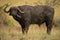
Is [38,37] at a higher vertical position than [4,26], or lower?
higher

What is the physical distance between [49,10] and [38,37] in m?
2.66

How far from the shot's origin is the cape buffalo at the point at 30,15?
1508cm

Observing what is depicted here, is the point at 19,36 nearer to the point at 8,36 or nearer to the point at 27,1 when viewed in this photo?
the point at 8,36

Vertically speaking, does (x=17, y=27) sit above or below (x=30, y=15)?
below

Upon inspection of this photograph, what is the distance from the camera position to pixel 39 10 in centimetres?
1559

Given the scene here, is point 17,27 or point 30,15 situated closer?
point 30,15

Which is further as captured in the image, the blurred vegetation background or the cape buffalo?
the cape buffalo

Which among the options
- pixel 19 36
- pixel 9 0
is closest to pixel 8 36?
pixel 19 36

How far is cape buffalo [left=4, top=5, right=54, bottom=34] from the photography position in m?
15.1

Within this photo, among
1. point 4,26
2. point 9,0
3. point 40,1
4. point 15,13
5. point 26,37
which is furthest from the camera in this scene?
point 40,1

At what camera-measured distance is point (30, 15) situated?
Answer: 50.6 ft

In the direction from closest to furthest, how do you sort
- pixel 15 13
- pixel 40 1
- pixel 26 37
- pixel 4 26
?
pixel 26 37 → pixel 15 13 → pixel 4 26 → pixel 40 1

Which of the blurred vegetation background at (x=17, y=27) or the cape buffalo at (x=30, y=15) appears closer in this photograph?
the blurred vegetation background at (x=17, y=27)

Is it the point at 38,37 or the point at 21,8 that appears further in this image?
the point at 21,8
